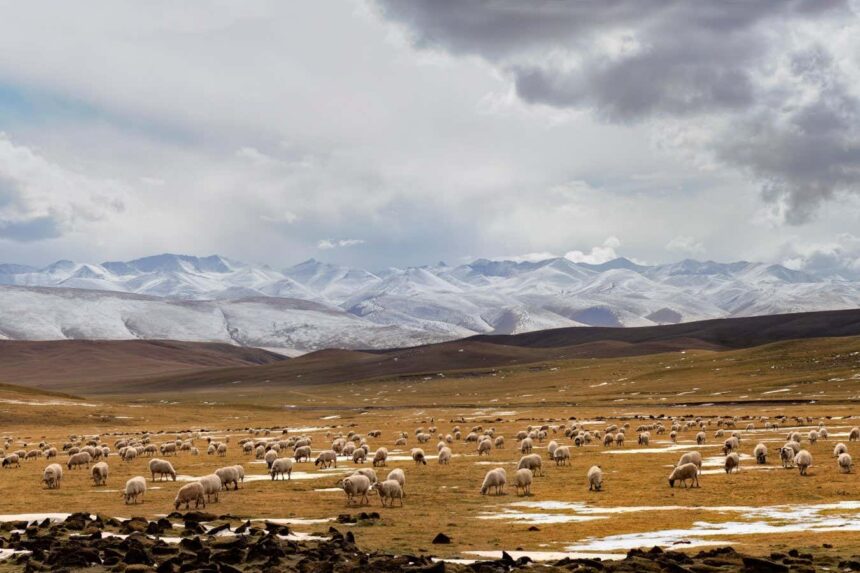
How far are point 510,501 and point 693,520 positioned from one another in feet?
28.4

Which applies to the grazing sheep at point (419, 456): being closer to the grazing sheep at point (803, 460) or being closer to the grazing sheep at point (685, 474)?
the grazing sheep at point (685, 474)

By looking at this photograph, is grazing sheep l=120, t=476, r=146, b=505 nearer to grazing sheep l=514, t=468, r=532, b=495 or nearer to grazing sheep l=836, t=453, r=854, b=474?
grazing sheep l=514, t=468, r=532, b=495

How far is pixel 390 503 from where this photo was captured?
3491 cm

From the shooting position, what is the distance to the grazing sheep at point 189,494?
33.0 meters

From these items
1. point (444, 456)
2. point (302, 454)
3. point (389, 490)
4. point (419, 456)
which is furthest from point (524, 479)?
point (302, 454)

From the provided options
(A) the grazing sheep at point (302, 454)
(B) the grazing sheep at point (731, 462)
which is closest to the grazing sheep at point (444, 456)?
(A) the grazing sheep at point (302, 454)

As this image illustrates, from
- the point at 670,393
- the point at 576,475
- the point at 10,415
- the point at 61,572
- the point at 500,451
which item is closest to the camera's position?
the point at 61,572

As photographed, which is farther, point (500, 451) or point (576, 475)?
point (500, 451)

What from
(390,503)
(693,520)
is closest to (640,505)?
(693,520)

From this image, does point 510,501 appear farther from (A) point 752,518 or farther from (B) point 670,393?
(B) point 670,393

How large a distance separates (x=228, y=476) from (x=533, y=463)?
16451mm

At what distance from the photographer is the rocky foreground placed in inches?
762

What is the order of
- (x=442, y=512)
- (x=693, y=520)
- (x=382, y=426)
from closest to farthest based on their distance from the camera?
(x=693, y=520), (x=442, y=512), (x=382, y=426)

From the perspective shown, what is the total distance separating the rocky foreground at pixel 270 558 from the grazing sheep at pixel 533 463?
18.2 metres
